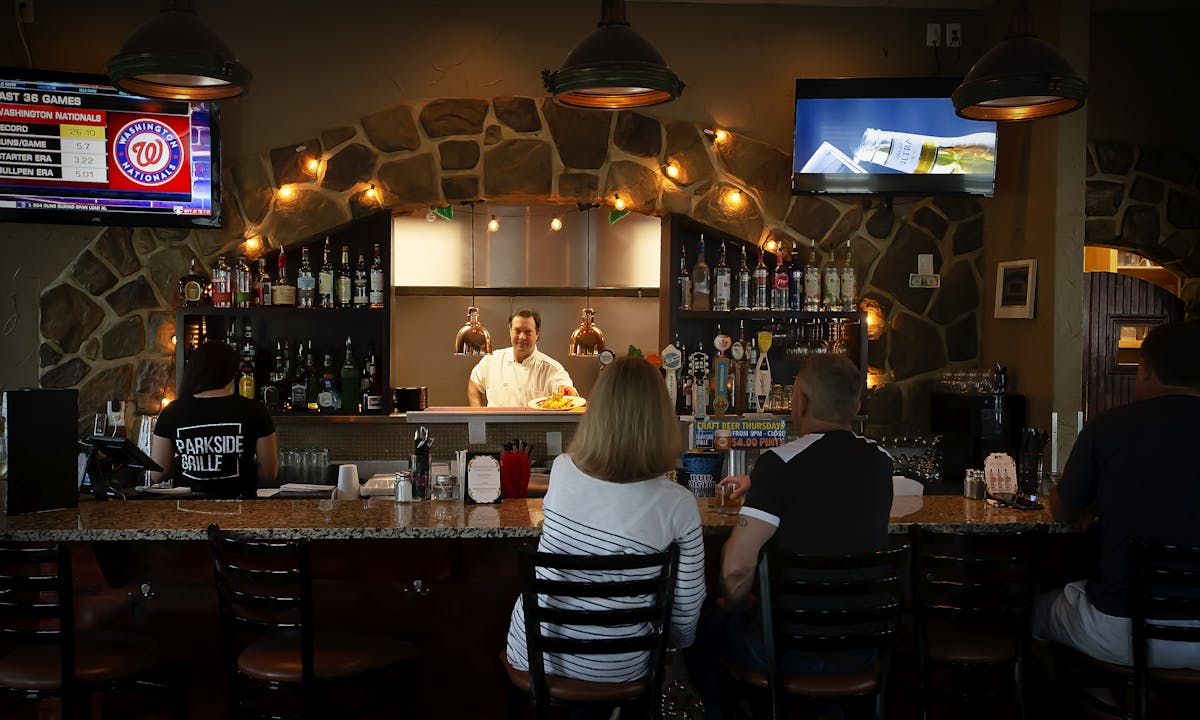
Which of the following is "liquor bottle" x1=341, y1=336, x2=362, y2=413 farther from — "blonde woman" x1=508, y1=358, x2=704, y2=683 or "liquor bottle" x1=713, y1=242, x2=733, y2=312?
"blonde woman" x1=508, y1=358, x2=704, y2=683

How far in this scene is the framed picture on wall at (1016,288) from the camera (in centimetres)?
550

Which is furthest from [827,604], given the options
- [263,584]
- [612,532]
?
[263,584]

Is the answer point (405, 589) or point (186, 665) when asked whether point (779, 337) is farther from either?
point (186, 665)

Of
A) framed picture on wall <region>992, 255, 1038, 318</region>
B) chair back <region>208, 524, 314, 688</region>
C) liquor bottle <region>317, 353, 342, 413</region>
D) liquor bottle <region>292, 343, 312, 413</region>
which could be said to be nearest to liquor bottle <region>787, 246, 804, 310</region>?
framed picture on wall <region>992, 255, 1038, 318</region>

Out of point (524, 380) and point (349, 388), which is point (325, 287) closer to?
point (349, 388)

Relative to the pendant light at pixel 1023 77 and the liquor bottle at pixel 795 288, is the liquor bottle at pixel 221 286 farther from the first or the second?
the pendant light at pixel 1023 77

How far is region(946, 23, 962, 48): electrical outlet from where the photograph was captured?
19.6 feet

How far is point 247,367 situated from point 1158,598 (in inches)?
189

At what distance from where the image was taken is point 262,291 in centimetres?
580

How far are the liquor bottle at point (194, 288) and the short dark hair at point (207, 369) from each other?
1457 mm

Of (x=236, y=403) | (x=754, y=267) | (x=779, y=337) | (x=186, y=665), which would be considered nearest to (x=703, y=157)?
(x=754, y=267)

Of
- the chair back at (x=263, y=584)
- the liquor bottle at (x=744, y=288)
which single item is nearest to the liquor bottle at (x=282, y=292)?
the liquor bottle at (x=744, y=288)

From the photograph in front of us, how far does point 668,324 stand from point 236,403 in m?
2.61

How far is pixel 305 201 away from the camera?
577 centimetres
